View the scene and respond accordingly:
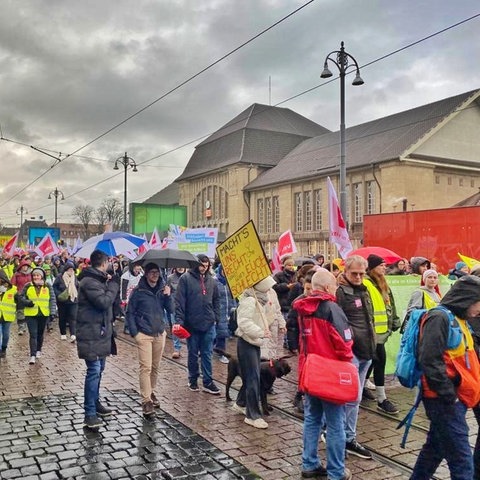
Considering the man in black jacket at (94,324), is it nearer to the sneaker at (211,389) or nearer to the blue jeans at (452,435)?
the sneaker at (211,389)

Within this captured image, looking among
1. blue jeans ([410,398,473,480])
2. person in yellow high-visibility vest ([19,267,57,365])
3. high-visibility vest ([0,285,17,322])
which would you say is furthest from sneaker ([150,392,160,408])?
high-visibility vest ([0,285,17,322])

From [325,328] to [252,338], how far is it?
191cm

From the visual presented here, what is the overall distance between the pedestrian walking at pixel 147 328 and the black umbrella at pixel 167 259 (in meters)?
0.22

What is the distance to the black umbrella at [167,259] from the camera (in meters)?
7.52

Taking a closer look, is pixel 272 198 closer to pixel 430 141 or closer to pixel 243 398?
→ pixel 430 141

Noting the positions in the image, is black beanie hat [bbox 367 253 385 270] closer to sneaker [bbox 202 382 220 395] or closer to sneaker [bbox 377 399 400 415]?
sneaker [bbox 377 399 400 415]

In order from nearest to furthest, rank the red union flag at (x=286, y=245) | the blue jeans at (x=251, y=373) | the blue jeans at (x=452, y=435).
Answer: the blue jeans at (x=452, y=435) → the blue jeans at (x=251, y=373) → the red union flag at (x=286, y=245)

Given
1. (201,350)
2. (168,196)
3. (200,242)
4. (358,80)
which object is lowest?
(201,350)

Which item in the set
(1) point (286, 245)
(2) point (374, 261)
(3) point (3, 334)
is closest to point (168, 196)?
(1) point (286, 245)

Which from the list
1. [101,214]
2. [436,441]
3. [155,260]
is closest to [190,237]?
[155,260]

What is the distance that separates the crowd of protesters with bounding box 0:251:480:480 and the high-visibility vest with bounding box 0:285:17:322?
0.06 ft

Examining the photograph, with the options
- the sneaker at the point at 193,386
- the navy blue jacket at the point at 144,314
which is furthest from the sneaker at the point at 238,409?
the navy blue jacket at the point at 144,314

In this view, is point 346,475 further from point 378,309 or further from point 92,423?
point 92,423

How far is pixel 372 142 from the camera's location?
141 ft
